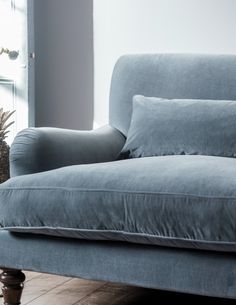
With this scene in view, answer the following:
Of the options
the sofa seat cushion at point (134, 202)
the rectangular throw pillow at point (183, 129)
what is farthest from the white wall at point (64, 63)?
the sofa seat cushion at point (134, 202)

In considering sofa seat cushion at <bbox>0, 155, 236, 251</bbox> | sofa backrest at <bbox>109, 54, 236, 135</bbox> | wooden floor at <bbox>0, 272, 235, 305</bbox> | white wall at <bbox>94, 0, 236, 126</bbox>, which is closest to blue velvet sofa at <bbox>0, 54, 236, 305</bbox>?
sofa seat cushion at <bbox>0, 155, 236, 251</bbox>

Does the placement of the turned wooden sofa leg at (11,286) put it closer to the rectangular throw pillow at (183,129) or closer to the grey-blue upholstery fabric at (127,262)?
the grey-blue upholstery fabric at (127,262)

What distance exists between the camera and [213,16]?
103 inches

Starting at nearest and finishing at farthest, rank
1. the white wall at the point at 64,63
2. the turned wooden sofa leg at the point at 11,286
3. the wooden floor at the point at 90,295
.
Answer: the turned wooden sofa leg at the point at 11,286, the wooden floor at the point at 90,295, the white wall at the point at 64,63

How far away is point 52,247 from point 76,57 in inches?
56.9

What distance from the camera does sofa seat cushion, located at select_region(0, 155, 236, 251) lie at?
1.44 meters

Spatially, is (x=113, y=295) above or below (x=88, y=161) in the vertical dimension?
below

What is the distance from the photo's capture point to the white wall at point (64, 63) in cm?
291

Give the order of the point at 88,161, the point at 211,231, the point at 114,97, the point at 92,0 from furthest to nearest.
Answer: the point at 92,0, the point at 114,97, the point at 88,161, the point at 211,231

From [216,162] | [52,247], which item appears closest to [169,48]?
[216,162]

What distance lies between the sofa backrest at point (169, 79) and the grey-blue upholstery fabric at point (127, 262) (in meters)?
0.73

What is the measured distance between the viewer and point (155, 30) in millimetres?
2721

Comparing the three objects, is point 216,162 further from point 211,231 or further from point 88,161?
point 88,161

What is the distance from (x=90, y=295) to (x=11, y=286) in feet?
1.12
